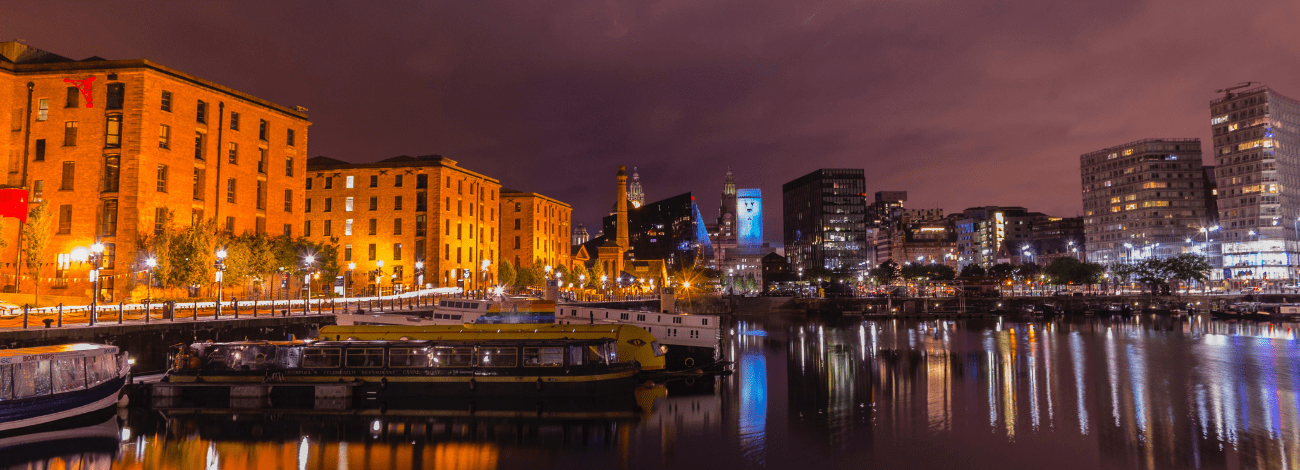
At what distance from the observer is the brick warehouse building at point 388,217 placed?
268ft

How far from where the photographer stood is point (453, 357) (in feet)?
102

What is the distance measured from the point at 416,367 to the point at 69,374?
40.3ft

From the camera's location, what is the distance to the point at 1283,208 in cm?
15250

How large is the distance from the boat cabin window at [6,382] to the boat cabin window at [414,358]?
12.8m

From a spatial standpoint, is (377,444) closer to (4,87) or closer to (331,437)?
(331,437)

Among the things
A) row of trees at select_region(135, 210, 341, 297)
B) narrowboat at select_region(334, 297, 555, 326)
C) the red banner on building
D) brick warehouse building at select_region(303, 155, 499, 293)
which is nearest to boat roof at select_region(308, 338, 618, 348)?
narrowboat at select_region(334, 297, 555, 326)

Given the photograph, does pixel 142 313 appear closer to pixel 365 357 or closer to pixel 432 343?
pixel 365 357

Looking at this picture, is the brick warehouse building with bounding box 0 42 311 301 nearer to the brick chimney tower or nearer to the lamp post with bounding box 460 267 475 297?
the lamp post with bounding box 460 267 475 297

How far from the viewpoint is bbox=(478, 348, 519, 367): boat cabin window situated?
31109mm

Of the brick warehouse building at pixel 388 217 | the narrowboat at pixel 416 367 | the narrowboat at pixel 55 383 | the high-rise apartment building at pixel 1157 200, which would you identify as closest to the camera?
the narrowboat at pixel 55 383

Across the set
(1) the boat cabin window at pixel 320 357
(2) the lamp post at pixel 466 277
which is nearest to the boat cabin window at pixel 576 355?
(1) the boat cabin window at pixel 320 357

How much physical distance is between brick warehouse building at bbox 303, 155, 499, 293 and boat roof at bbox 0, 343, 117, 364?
55.2 meters

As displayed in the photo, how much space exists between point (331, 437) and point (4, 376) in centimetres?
1036

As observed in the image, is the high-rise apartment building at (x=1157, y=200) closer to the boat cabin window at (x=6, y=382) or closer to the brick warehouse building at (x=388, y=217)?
the brick warehouse building at (x=388, y=217)
